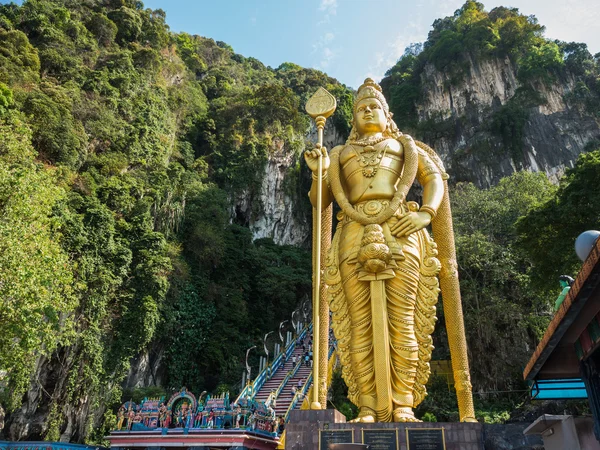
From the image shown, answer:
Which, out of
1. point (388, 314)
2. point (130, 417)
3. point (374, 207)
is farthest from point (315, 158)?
point (130, 417)

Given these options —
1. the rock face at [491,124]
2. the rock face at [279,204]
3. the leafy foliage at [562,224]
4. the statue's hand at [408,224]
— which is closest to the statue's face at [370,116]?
the statue's hand at [408,224]

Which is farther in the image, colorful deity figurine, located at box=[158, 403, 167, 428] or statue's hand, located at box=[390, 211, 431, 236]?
colorful deity figurine, located at box=[158, 403, 167, 428]

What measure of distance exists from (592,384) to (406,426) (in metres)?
1.86

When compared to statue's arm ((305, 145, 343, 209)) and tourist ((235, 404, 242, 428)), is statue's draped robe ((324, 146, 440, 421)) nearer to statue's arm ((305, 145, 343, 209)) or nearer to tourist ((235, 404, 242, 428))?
statue's arm ((305, 145, 343, 209))

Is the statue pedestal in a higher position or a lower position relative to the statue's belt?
lower

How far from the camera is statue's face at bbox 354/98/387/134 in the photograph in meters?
6.15

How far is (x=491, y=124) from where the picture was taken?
77.4 ft

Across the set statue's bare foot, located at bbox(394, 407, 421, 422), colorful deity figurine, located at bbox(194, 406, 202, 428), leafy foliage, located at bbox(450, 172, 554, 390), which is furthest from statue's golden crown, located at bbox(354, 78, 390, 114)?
leafy foliage, located at bbox(450, 172, 554, 390)

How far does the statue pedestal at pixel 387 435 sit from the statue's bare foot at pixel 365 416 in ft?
0.45

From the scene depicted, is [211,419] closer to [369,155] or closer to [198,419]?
[198,419]

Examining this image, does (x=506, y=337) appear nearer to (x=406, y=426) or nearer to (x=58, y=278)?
(x=406, y=426)

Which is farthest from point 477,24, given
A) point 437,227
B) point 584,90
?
point 437,227

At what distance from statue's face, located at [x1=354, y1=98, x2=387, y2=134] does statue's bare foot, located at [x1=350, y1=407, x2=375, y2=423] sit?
3231mm

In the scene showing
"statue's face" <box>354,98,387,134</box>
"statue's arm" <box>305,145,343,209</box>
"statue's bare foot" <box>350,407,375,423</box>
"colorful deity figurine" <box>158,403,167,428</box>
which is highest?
"statue's face" <box>354,98,387,134</box>
